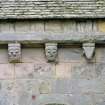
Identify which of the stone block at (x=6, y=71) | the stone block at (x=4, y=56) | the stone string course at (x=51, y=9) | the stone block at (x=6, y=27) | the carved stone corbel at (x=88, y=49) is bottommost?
the stone block at (x=6, y=71)

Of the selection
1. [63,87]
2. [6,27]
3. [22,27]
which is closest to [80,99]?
[63,87]

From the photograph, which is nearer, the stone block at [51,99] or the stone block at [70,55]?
the stone block at [51,99]

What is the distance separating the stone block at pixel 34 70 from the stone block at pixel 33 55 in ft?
0.18

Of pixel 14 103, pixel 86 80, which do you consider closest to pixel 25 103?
pixel 14 103

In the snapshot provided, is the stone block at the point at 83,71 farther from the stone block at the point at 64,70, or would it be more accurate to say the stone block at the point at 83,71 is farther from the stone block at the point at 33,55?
the stone block at the point at 33,55

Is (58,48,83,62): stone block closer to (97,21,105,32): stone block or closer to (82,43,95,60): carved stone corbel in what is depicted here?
(82,43,95,60): carved stone corbel

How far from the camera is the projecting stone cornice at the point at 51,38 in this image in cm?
519

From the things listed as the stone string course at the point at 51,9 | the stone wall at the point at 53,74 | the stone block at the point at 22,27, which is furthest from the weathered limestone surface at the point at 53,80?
the stone string course at the point at 51,9

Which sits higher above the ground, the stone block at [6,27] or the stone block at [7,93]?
the stone block at [6,27]

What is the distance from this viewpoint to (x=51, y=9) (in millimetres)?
5312

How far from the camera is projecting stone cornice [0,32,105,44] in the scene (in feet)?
17.0

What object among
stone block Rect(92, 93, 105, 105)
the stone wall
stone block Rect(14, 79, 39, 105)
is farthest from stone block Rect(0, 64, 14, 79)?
stone block Rect(92, 93, 105, 105)

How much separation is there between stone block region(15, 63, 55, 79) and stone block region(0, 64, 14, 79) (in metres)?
0.07

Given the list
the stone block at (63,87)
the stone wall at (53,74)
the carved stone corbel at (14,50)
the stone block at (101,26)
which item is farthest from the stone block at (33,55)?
the stone block at (101,26)
